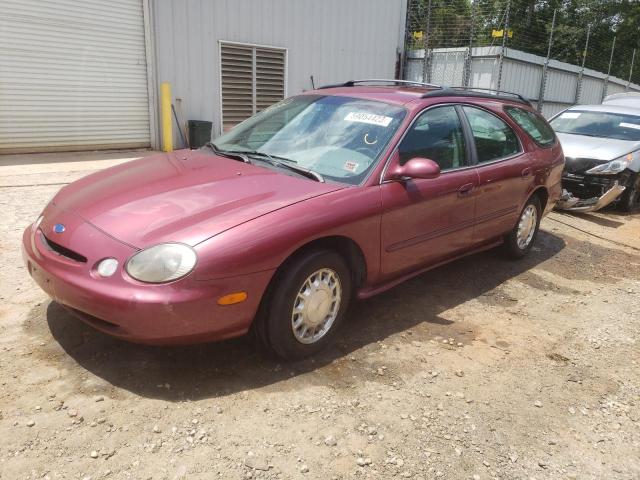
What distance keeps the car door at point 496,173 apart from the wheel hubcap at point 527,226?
274 mm

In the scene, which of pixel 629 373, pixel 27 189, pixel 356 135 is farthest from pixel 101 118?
pixel 629 373

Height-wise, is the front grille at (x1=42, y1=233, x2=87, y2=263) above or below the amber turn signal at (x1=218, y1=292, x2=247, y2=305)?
above

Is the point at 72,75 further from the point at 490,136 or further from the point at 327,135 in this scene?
the point at 490,136

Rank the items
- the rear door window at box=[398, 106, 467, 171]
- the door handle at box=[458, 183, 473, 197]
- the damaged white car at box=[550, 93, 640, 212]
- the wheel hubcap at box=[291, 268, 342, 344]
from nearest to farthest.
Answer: the wheel hubcap at box=[291, 268, 342, 344]
the rear door window at box=[398, 106, 467, 171]
the door handle at box=[458, 183, 473, 197]
the damaged white car at box=[550, 93, 640, 212]

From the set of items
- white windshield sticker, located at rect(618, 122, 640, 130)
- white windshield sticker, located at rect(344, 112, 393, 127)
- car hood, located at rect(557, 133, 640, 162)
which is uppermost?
white windshield sticker, located at rect(344, 112, 393, 127)

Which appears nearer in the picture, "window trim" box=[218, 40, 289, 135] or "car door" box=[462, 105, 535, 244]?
"car door" box=[462, 105, 535, 244]

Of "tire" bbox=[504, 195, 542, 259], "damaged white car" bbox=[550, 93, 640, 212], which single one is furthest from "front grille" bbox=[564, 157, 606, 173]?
"tire" bbox=[504, 195, 542, 259]

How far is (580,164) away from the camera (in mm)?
7734

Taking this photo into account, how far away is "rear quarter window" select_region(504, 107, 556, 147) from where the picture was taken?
5.11 meters

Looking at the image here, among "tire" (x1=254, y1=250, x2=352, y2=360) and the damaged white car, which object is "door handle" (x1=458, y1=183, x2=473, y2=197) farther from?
the damaged white car

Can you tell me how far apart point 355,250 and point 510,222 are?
7.04 feet

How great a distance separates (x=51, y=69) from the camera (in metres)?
9.51

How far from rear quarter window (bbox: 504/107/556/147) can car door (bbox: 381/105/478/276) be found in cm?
114

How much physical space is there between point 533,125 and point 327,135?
8.70 ft
